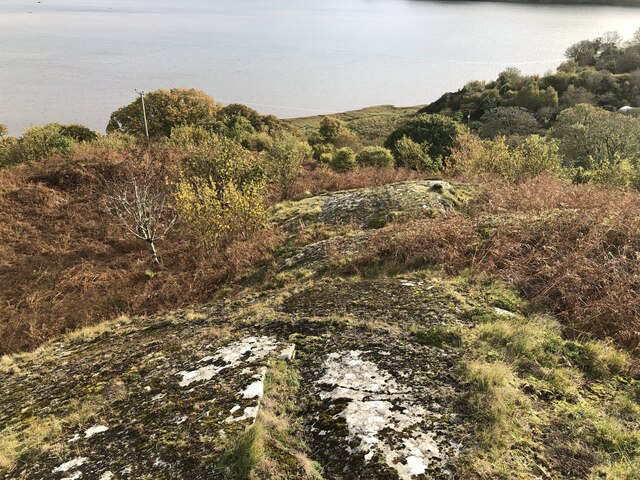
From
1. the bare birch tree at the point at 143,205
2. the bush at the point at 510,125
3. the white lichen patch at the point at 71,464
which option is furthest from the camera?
the bush at the point at 510,125

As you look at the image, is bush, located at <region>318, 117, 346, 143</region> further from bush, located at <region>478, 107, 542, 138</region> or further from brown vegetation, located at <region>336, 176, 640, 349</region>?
brown vegetation, located at <region>336, 176, 640, 349</region>

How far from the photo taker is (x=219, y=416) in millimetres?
4785

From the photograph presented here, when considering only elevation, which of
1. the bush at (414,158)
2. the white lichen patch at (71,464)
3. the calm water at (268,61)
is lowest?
the bush at (414,158)

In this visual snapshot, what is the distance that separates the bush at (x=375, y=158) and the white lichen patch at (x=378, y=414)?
32.3 m

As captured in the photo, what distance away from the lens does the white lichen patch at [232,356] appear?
580 centimetres

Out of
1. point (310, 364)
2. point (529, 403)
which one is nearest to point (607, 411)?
point (529, 403)

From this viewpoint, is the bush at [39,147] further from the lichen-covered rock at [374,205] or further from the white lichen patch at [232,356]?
the white lichen patch at [232,356]

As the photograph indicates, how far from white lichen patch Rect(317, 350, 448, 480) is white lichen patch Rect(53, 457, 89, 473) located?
9.18 feet

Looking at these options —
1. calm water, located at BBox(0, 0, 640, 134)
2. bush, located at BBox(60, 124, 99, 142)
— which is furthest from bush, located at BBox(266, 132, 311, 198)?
calm water, located at BBox(0, 0, 640, 134)

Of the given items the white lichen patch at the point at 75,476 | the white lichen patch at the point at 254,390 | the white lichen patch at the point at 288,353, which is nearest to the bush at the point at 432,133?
the white lichen patch at the point at 288,353

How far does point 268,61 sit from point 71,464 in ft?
411

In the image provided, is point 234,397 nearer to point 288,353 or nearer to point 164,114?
point 288,353

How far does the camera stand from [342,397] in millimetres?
5082

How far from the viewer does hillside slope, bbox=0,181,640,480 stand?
416cm
